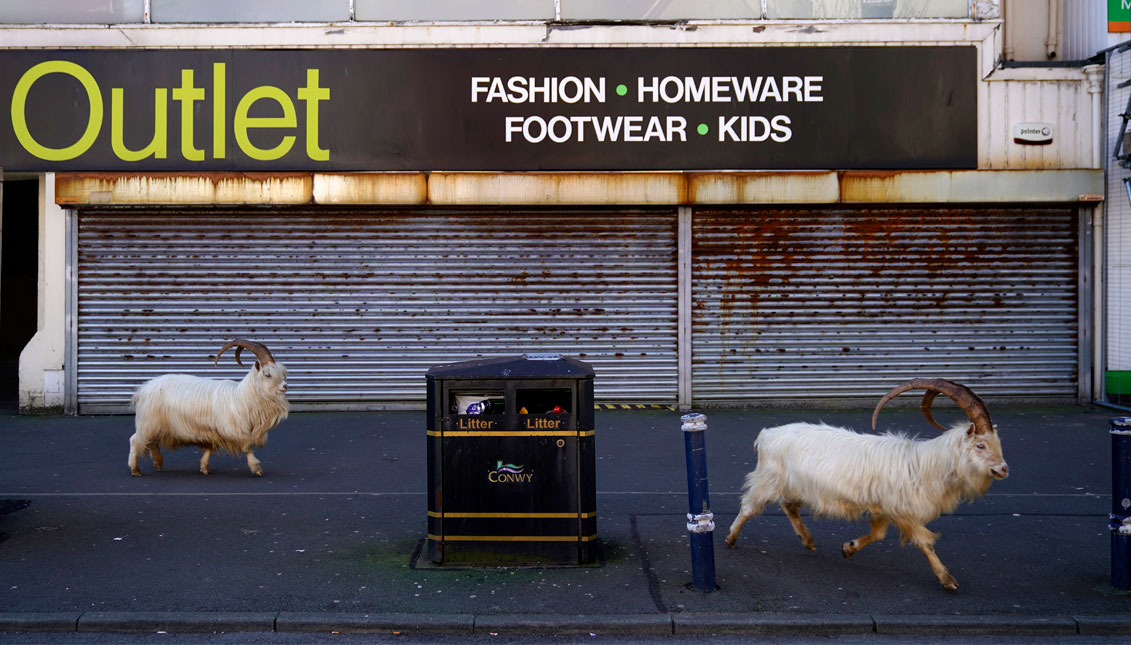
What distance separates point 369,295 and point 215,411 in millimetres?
4475

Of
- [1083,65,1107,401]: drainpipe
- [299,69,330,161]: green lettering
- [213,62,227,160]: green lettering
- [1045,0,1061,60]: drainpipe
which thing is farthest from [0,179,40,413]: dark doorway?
[1083,65,1107,401]: drainpipe

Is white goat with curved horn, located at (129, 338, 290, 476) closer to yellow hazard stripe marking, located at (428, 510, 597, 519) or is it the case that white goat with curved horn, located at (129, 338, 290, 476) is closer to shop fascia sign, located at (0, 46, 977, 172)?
yellow hazard stripe marking, located at (428, 510, 597, 519)

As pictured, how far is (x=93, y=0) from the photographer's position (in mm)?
13648

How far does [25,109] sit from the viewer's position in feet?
43.9

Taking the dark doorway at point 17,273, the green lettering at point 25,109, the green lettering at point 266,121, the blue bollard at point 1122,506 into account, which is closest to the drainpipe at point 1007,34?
the green lettering at point 266,121

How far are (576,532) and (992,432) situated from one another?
2.57 m

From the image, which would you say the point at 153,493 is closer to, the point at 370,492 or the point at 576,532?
the point at 370,492

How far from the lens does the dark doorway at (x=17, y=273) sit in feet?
66.1

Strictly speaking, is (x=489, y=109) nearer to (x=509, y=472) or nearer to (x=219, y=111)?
(x=219, y=111)

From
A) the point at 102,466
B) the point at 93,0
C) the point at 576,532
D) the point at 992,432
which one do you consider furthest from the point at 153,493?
the point at 93,0

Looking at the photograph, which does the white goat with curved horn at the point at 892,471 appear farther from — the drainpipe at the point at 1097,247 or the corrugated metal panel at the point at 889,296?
the drainpipe at the point at 1097,247

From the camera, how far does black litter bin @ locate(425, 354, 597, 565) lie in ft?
21.4

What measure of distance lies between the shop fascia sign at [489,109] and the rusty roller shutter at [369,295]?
841mm

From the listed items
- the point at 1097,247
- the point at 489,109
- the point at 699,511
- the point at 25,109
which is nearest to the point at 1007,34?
the point at 1097,247
